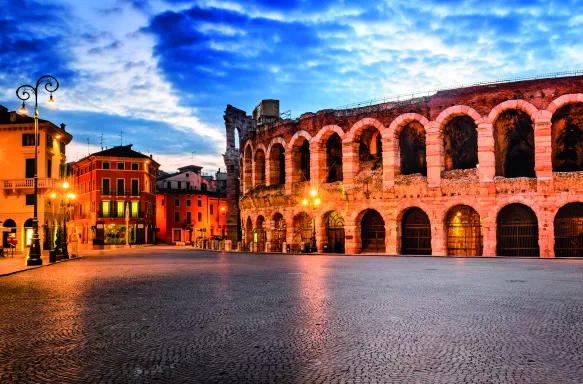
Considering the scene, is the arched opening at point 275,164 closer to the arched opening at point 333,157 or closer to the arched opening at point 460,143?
the arched opening at point 333,157

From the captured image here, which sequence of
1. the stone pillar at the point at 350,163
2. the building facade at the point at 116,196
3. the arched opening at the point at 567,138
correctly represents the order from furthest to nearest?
the building facade at the point at 116,196
the stone pillar at the point at 350,163
the arched opening at the point at 567,138

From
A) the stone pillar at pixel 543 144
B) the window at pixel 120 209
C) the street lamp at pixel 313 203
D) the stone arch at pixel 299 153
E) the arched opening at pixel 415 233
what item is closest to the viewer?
the stone pillar at pixel 543 144

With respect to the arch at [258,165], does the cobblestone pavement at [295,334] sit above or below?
below

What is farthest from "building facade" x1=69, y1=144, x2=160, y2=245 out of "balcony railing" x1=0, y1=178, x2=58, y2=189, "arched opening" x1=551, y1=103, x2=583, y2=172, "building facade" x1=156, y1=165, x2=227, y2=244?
"arched opening" x1=551, y1=103, x2=583, y2=172

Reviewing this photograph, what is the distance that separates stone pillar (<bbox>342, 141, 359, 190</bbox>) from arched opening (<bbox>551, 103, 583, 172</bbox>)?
1301 centimetres

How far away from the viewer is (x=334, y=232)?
137ft

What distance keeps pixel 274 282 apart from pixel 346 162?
24.0 m

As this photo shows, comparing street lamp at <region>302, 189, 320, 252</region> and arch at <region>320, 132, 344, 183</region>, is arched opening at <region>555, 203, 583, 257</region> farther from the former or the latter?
arch at <region>320, 132, 344, 183</region>

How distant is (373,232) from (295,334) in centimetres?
3178

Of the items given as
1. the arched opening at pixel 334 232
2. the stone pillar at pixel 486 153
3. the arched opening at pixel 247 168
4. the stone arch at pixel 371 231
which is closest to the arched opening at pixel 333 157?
the arched opening at pixel 334 232

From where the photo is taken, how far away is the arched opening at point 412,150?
40.7m

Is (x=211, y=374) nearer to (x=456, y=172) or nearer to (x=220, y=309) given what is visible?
(x=220, y=309)

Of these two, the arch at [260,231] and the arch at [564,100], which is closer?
the arch at [564,100]

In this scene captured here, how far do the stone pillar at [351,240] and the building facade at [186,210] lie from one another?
48313 mm
